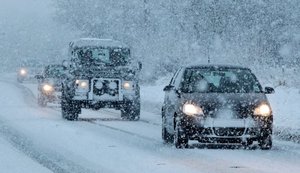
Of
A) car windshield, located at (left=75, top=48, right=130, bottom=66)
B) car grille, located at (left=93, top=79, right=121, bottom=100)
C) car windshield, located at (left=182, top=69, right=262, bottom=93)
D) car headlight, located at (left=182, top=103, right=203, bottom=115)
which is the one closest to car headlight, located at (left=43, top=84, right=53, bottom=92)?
car windshield, located at (left=75, top=48, right=130, bottom=66)

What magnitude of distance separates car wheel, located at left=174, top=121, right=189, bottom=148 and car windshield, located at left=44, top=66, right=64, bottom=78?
56.9 ft

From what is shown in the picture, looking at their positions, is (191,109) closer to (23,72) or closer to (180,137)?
(180,137)

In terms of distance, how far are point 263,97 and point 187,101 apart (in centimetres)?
144

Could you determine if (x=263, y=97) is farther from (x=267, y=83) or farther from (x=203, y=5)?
(x=203, y=5)

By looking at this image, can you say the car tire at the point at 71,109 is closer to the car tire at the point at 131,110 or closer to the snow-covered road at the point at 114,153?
the car tire at the point at 131,110

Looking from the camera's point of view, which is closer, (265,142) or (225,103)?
(225,103)

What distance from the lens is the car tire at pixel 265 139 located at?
14.5 m

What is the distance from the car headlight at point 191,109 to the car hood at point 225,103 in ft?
Result: 0.22

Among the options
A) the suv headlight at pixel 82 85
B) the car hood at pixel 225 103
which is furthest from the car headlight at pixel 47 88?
the car hood at pixel 225 103

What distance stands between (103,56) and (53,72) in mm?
7800

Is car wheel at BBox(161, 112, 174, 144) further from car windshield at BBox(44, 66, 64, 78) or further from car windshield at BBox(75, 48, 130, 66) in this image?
car windshield at BBox(44, 66, 64, 78)

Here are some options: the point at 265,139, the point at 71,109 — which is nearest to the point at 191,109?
the point at 265,139

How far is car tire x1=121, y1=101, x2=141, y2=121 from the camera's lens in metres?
23.8

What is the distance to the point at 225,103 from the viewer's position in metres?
14.4
